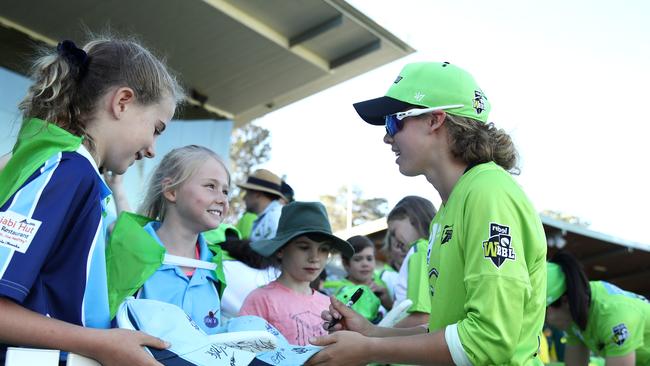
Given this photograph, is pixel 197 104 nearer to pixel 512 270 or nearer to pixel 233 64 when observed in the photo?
pixel 233 64

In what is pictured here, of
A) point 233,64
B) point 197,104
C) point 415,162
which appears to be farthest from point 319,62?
point 415,162

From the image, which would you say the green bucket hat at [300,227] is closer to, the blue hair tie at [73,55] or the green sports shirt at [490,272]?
the green sports shirt at [490,272]

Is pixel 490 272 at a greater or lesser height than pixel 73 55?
lesser

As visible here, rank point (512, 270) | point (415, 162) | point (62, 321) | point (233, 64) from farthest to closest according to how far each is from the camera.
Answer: point (233, 64)
point (415, 162)
point (512, 270)
point (62, 321)

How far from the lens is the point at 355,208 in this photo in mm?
31375

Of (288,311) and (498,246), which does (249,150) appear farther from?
(498,246)

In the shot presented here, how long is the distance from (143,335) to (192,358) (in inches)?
6.0

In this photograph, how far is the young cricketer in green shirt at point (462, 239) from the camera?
201 centimetres

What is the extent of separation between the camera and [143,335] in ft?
6.15

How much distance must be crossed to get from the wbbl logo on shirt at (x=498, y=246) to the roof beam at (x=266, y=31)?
4.85m

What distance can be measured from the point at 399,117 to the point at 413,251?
1.93m

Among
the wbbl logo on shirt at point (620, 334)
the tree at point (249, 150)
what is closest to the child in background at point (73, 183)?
the wbbl logo on shirt at point (620, 334)

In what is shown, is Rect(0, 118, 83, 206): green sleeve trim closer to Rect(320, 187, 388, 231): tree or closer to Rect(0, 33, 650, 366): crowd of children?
Rect(0, 33, 650, 366): crowd of children

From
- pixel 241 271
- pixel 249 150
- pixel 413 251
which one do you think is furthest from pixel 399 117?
pixel 249 150
